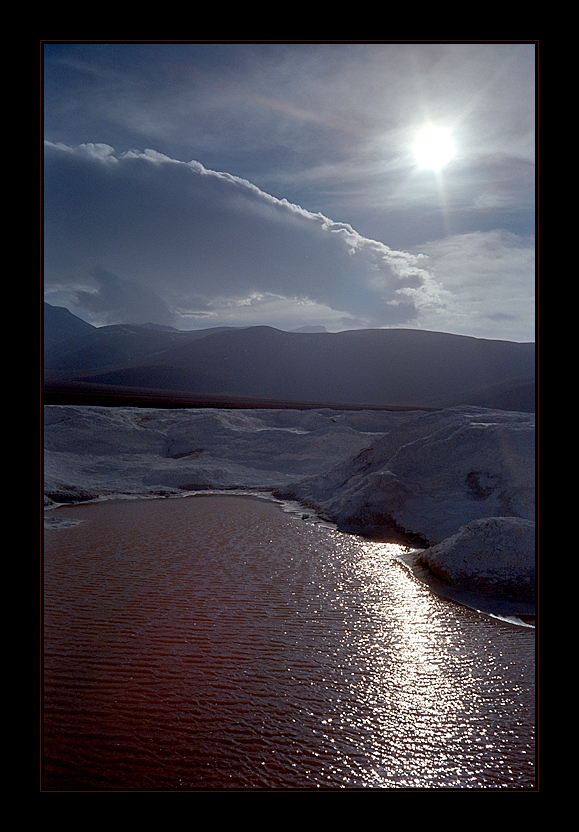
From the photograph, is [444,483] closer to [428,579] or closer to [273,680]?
[428,579]

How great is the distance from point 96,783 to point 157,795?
99cm

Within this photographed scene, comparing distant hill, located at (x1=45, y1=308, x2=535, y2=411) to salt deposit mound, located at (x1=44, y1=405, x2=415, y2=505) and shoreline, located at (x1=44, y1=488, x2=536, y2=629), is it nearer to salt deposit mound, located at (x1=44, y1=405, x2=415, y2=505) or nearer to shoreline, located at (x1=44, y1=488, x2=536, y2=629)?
salt deposit mound, located at (x1=44, y1=405, x2=415, y2=505)

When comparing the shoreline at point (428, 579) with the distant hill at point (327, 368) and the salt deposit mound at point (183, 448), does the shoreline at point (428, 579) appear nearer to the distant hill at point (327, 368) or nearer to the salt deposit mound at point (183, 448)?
the salt deposit mound at point (183, 448)

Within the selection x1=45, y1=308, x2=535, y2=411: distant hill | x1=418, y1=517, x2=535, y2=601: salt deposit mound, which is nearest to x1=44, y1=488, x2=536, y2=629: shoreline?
x1=418, y1=517, x2=535, y2=601: salt deposit mound

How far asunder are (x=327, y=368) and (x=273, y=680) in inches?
3272

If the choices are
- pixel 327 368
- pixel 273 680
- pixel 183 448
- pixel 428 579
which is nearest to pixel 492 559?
pixel 428 579

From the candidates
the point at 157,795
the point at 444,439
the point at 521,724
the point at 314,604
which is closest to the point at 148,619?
the point at 314,604

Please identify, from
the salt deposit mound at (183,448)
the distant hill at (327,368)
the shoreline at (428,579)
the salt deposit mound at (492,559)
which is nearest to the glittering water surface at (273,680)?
the shoreline at (428,579)

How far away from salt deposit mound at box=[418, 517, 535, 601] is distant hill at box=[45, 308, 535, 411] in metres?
60.0

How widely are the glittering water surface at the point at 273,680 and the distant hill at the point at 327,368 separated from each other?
61.2m

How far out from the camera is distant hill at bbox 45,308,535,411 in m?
76.4

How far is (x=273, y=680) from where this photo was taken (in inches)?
156
